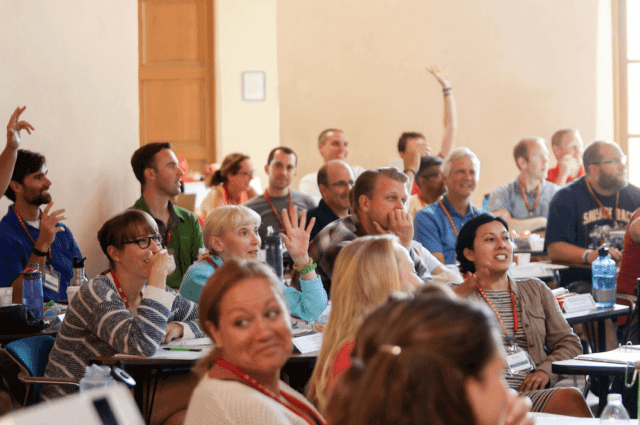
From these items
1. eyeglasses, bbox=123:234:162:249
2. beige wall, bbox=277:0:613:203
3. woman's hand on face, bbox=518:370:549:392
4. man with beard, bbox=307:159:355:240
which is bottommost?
woman's hand on face, bbox=518:370:549:392

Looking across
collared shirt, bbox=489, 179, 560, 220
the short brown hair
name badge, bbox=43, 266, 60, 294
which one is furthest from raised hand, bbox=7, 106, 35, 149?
collared shirt, bbox=489, 179, 560, 220

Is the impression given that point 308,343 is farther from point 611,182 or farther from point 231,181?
point 231,181

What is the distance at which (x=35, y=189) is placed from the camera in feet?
15.3

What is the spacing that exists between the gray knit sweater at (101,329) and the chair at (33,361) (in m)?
0.05

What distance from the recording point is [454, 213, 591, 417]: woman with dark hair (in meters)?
3.29

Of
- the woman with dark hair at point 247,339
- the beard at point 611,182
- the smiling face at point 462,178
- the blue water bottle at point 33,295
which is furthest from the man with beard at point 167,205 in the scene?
the woman with dark hair at point 247,339

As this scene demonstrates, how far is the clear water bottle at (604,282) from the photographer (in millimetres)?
4227

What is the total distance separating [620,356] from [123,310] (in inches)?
75.2

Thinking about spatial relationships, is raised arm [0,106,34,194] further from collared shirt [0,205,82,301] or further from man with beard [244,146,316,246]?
man with beard [244,146,316,246]

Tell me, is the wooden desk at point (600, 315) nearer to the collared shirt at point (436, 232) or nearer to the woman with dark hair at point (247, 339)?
the collared shirt at point (436, 232)

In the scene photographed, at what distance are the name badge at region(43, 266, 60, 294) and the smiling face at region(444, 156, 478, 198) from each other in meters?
2.49

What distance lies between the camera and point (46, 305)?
4.12 meters

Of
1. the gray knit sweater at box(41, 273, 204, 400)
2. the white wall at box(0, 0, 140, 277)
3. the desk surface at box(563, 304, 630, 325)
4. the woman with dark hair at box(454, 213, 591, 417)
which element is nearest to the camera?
the gray knit sweater at box(41, 273, 204, 400)

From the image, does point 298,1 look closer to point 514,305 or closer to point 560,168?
point 560,168
